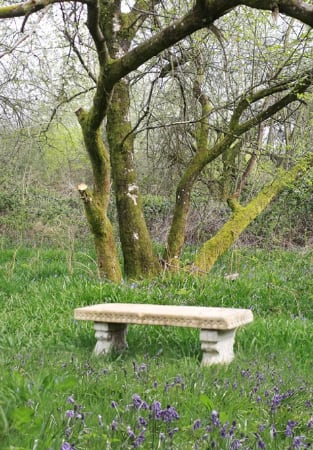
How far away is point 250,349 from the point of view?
5340 mm

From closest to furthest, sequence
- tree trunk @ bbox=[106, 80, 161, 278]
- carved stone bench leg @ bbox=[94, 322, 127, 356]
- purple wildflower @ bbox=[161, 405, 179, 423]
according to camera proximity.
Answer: purple wildflower @ bbox=[161, 405, 179, 423], carved stone bench leg @ bbox=[94, 322, 127, 356], tree trunk @ bbox=[106, 80, 161, 278]

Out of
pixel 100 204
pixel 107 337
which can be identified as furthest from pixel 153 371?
pixel 100 204

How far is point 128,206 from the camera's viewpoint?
8.59m

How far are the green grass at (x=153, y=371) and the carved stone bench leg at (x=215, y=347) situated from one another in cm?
10

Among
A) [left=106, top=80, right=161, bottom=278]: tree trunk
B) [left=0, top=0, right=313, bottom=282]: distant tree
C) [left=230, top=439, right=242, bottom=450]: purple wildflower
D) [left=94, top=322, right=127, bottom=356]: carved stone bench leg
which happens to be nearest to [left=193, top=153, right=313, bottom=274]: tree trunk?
[left=0, top=0, right=313, bottom=282]: distant tree

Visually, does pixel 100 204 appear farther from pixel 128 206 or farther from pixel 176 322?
pixel 176 322

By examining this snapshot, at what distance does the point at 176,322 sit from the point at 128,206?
3.87 meters

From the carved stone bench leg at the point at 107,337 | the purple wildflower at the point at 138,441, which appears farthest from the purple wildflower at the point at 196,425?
the carved stone bench leg at the point at 107,337

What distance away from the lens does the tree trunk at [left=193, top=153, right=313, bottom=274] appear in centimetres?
944

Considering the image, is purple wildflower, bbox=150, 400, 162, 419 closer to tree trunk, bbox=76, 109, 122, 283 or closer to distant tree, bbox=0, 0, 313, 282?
distant tree, bbox=0, 0, 313, 282

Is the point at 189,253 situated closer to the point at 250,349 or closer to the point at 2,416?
the point at 250,349

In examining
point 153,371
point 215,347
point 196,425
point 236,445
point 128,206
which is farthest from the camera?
point 128,206

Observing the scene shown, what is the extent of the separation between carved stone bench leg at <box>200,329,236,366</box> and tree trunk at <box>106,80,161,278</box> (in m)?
3.70

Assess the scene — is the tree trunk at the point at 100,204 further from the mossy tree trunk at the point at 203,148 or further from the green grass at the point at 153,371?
the mossy tree trunk at the point at 203,148
